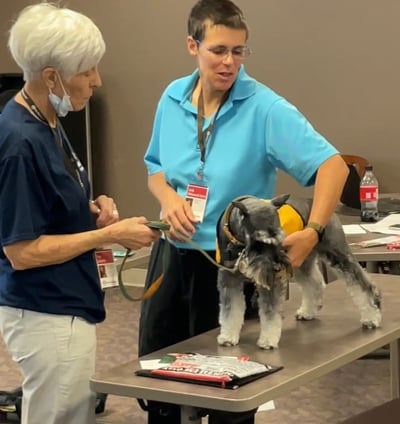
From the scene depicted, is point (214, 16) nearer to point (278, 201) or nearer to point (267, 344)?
point (278, 201)

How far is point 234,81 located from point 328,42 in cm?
289

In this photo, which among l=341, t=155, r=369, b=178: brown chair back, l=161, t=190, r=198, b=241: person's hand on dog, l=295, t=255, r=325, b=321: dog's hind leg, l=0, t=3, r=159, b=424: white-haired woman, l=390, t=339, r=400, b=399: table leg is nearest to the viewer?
l=0, t=3, r=159, b=424: white-haired woman

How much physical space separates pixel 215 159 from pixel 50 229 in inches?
20.0

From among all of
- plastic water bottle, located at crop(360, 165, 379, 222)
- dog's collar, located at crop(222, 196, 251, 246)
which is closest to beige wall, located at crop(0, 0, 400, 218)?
plastic water bottle, located at crop(360, 165, 379, 222)

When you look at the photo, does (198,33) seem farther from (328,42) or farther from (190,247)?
(328,42)

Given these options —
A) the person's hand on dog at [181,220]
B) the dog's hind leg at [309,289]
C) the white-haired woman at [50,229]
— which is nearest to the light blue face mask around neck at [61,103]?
the white-haired woman at [50,229]

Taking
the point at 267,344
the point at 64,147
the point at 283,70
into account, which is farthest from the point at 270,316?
the point at 283,70

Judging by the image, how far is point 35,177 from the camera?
2.13 m

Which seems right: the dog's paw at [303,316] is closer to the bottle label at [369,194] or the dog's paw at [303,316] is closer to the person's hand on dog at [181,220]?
the person's hand on dog at [181,220]

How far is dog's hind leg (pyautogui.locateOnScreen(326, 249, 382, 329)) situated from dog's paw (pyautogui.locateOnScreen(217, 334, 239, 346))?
0.35m

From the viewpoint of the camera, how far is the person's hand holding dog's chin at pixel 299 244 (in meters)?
2.31

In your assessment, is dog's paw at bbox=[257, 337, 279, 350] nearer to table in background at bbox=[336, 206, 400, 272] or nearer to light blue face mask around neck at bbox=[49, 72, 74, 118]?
light blue face mask around neck at bbox=[49, 72, 74, 118]

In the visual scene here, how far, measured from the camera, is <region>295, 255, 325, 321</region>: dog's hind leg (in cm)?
258

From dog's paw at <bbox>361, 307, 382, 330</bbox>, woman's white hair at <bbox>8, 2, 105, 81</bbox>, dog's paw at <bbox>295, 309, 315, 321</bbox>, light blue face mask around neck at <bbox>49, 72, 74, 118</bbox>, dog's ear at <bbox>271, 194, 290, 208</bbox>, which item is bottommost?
dog's paw at <bbox>295, 309, 315, 321</bbox>
